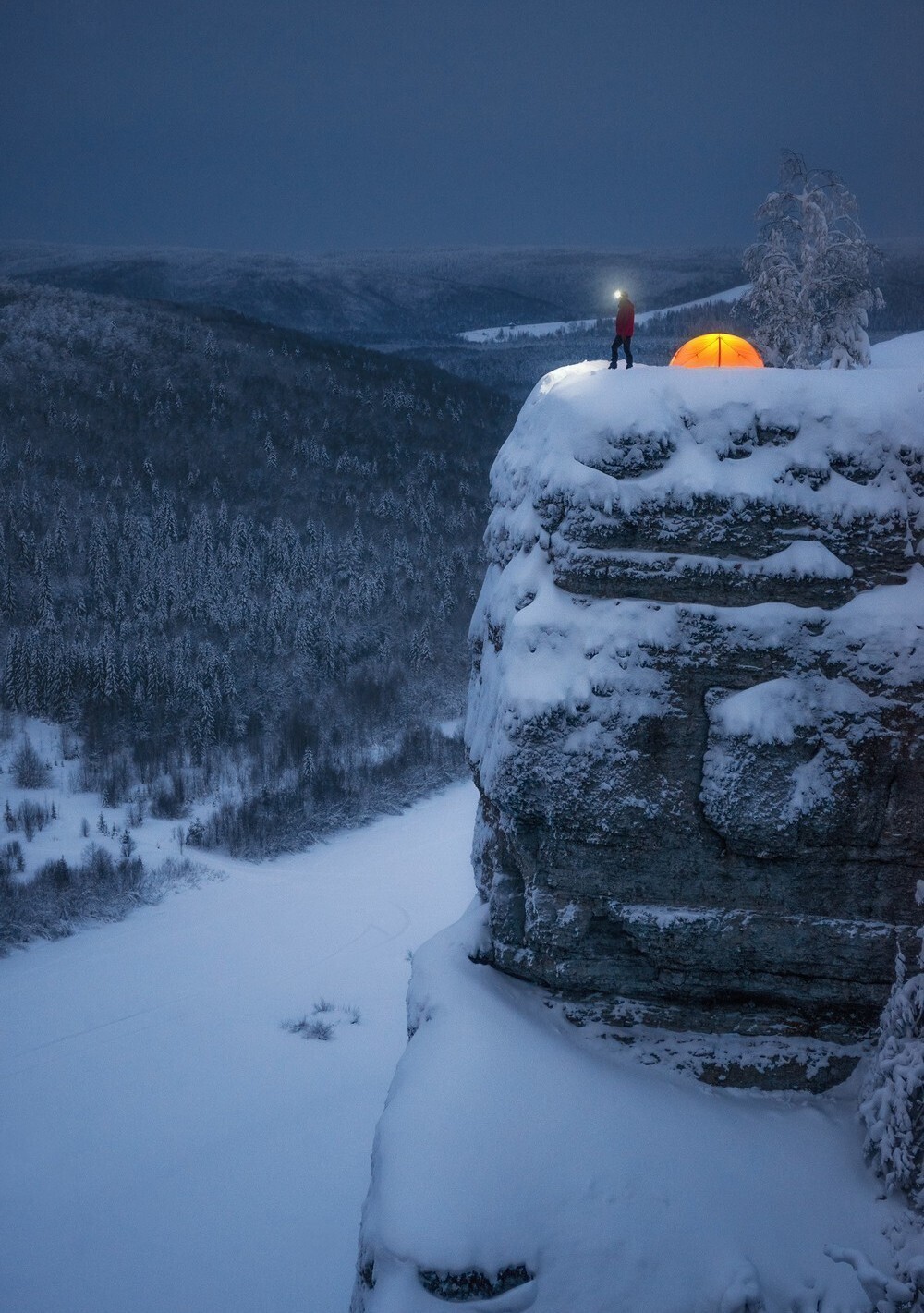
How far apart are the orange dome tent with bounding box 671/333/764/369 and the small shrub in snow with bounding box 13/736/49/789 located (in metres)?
21.5

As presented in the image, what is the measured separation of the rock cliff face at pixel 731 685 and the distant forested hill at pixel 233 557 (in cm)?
1642

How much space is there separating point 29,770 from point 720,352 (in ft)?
72.4

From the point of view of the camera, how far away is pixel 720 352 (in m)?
9.04

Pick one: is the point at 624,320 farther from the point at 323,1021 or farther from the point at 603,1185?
the point at 323,1021

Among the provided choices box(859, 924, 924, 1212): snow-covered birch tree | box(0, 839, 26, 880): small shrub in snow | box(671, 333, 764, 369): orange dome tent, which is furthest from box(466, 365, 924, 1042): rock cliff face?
box(0, 839, 26, 880): small shrub in snow

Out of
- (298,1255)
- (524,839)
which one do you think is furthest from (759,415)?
(298,1255)

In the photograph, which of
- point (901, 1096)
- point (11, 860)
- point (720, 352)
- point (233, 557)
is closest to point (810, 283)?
point (720, 352)

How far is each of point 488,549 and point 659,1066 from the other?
439 centimetres

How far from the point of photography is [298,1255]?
9328 millimetres

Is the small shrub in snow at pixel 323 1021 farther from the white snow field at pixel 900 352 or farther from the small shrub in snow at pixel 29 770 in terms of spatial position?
the white snow field at pixel 900 352

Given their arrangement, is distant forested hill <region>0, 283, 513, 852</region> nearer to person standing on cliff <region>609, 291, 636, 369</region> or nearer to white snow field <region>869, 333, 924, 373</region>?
white snow field <region>869, 333, 924, 373</region>

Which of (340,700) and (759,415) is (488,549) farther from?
(340,700)

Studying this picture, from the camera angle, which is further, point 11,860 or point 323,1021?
point 11,860

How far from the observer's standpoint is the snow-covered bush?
5.23m
